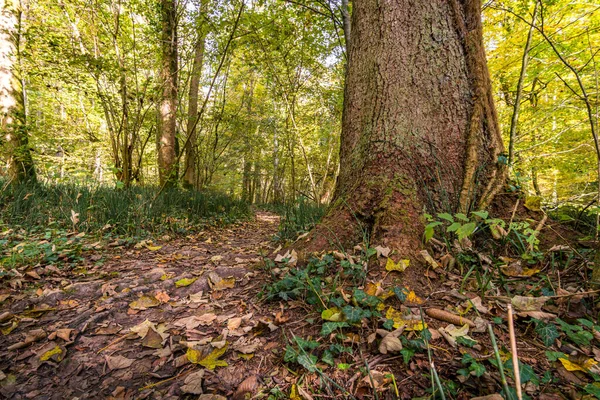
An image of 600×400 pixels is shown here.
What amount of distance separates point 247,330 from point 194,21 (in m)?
5.80

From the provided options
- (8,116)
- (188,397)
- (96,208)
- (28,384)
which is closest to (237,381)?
(188,397)

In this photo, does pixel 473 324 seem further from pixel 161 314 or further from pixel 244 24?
pixel 244 24

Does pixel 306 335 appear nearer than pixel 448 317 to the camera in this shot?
No

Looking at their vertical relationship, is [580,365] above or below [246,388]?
above

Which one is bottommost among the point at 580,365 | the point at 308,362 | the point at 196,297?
the point at 196,297

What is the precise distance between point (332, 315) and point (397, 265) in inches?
20.6

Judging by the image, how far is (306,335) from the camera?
125 centimetres

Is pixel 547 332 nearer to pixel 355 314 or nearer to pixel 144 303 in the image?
pixel 355 314

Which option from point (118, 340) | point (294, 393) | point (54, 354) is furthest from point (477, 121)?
point (54, 354)

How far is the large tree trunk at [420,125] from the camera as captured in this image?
6.17 feet

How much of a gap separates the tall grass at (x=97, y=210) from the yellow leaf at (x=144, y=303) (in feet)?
6.16

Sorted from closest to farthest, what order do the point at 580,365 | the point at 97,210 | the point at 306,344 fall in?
the point at 580,365, the point at 306,344, the point at 97,210

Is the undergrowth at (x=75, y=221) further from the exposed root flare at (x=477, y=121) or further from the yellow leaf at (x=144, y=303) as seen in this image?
the exposed root flare at (x=477, y=121)

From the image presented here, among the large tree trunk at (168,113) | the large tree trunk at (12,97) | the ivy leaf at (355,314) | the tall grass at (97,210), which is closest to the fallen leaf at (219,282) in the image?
the ivy leaf at (355,314)
